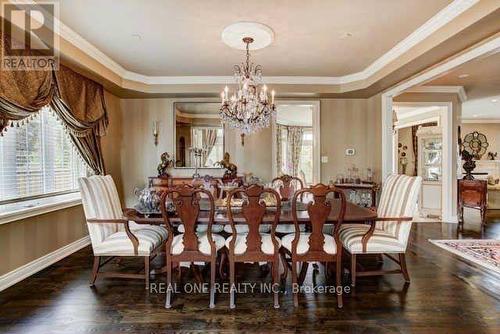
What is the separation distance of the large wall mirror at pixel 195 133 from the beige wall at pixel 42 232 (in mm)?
1148

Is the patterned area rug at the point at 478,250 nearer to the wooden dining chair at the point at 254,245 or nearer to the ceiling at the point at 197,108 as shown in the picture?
the wooden dining chair at the point at 254,245

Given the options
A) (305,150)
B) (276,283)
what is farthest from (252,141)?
(305,150)

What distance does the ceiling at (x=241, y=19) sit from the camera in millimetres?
2689

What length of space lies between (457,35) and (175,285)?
3.59 m

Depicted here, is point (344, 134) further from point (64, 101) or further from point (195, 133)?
point (64, 101)

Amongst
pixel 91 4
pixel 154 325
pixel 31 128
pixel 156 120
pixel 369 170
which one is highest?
pixel 91 4

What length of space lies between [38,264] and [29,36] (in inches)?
94.8

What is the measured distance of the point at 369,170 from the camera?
5363 millimetres

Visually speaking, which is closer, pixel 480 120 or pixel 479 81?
pixel 479 81

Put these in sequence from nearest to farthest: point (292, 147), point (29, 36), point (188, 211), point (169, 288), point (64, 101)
Answer: 1. point (188, 211)
2. point (169, 288)
3. point (29, 36)
4. point (64, 101)
5. point (292, 147)

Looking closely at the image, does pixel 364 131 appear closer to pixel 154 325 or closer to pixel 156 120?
pixel 156 120

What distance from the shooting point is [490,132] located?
9461mm

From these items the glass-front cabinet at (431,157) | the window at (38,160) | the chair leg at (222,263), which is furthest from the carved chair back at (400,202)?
the glass-front cabinet at (431,157)

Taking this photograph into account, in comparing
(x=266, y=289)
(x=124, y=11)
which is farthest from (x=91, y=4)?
(x=266, y=289)
